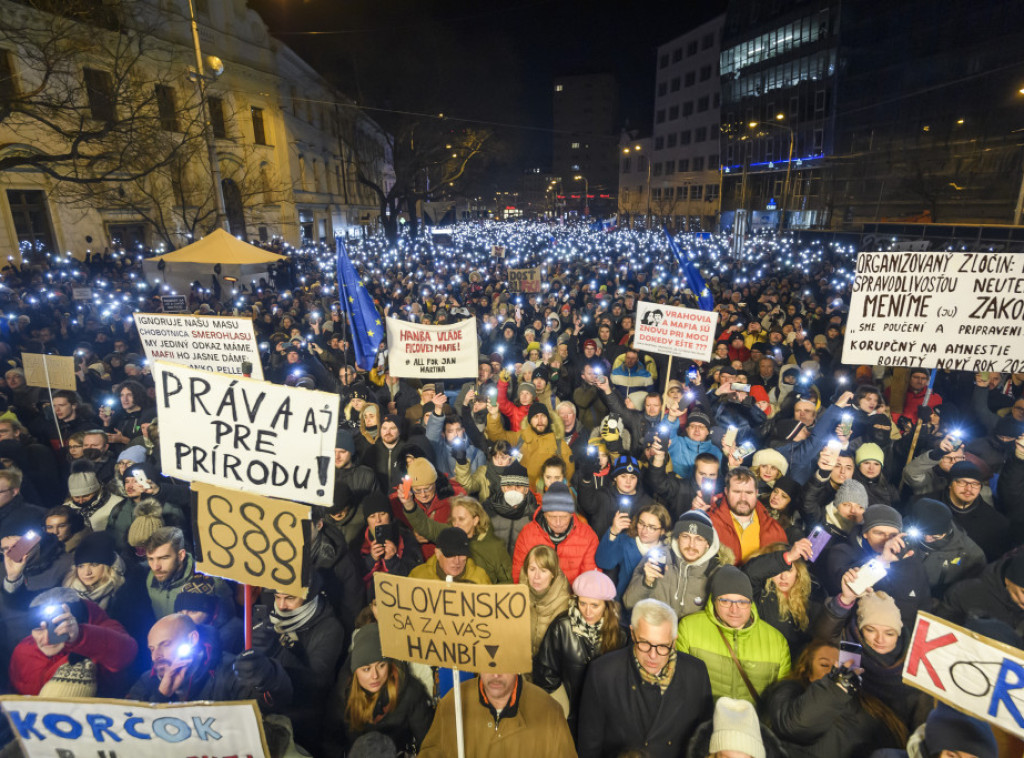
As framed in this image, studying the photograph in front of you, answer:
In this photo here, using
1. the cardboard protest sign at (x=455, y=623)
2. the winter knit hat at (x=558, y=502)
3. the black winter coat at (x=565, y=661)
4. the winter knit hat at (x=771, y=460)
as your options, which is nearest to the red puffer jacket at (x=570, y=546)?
the winter knit hat at (x=558, y=502)

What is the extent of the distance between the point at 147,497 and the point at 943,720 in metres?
5.32

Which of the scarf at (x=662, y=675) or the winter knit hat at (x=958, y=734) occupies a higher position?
the winter knit hat at (x=958, y=734)

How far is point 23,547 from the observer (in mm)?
3793

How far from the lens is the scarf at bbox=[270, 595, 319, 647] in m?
Result: 3.32

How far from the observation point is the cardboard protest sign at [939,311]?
5008 mm

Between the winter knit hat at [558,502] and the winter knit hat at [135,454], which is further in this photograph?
Result: the winter knit hat at [135,454]

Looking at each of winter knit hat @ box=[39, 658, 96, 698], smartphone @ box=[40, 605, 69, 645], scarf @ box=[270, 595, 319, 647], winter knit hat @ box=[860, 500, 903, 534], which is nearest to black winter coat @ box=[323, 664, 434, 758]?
scarf @ box=[270, 595, 319, 647]

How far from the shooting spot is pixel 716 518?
13.5 ft

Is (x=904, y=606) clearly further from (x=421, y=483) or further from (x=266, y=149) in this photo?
(x=266, y=149)

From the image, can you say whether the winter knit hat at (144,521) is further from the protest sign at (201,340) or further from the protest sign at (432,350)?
the protest sign at (432,350)

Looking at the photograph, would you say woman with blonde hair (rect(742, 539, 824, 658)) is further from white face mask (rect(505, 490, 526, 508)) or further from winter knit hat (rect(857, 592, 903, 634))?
white face mask (rect(505, 490, 526, 508))

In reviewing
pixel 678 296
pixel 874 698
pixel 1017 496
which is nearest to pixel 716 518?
pixel 874 698

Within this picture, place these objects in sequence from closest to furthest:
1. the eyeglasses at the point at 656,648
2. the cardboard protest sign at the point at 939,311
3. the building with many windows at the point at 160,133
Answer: the eyeglasses at the point at 656,648 → the cardboard protest sign at the point at 939,311 → the building with many windows at the point at 160,133

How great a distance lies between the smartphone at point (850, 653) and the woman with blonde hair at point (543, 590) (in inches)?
59.4
